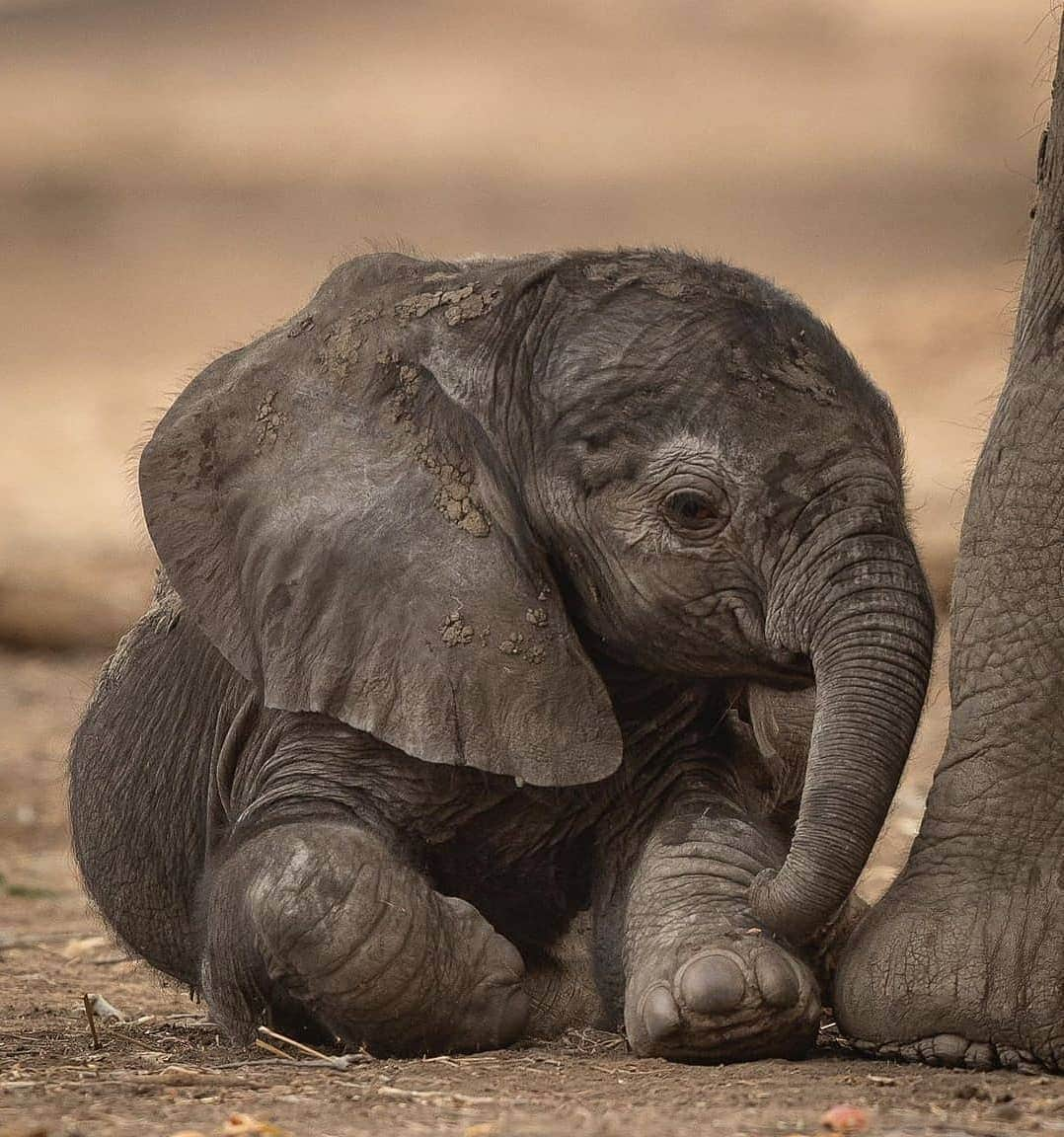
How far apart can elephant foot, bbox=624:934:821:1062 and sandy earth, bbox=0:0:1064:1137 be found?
2061 mm

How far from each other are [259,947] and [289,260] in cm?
2618

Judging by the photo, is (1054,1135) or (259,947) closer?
(1054,1135)

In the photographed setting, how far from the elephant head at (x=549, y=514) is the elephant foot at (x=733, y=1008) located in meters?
0.11

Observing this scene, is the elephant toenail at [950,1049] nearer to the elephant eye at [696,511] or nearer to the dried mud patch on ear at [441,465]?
the elephant eye at [696,511]

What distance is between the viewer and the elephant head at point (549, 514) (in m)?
5.62

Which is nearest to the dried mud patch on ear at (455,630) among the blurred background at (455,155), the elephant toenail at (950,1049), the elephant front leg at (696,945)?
the elephant front leg at (696,945)

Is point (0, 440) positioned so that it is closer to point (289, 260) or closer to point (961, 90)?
point (289, 260)

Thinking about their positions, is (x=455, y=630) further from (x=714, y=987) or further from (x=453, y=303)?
(x=714, y=987)

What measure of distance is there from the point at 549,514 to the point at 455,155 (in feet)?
96.0

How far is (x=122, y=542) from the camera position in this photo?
54.3 ft

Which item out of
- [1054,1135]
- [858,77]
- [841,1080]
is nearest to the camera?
[1054,1135]

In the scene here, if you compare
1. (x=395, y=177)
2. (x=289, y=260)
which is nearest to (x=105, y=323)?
(x=289, y=260)

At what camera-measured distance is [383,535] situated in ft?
19.8

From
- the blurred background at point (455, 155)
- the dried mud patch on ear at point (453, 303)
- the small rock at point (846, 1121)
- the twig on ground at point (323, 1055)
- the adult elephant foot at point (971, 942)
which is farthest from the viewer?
the blurred background at point (455, 155)
